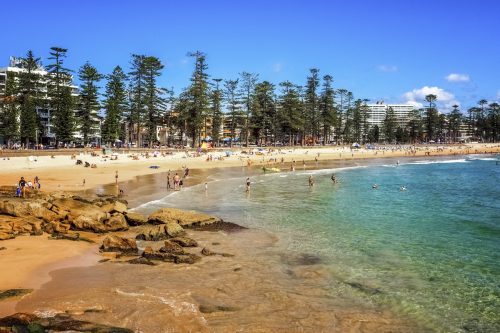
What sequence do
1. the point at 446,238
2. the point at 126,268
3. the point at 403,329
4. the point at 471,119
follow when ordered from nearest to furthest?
the point at 403,329 → the point at 126,268 → the point at 446,238 → the point at 471,119

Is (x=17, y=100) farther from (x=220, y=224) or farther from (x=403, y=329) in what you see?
(x=403, y=329)

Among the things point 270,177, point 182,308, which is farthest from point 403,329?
point 270,177

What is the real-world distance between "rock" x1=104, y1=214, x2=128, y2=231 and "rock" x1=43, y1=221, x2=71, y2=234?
5.28ft

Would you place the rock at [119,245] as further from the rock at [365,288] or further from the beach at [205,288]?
the rock at [365,288]

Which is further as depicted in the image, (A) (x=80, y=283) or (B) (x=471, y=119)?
(B) (x=471, y=119)

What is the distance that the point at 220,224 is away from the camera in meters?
20.6

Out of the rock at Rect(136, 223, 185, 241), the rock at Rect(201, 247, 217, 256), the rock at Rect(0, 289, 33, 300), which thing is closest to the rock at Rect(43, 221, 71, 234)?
the rock at Rect(136, 223, 185, 241)

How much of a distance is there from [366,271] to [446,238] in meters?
6.96

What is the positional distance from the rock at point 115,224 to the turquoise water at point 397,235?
6186mm

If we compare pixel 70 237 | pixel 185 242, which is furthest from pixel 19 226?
pixel 185 242

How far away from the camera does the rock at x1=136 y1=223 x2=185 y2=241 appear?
17281 mm

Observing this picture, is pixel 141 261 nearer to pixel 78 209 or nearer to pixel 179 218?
pixel 179 218

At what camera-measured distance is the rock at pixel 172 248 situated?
49.6 feet

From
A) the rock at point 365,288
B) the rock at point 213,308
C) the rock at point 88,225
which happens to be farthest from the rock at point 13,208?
the rock at point 365,288
